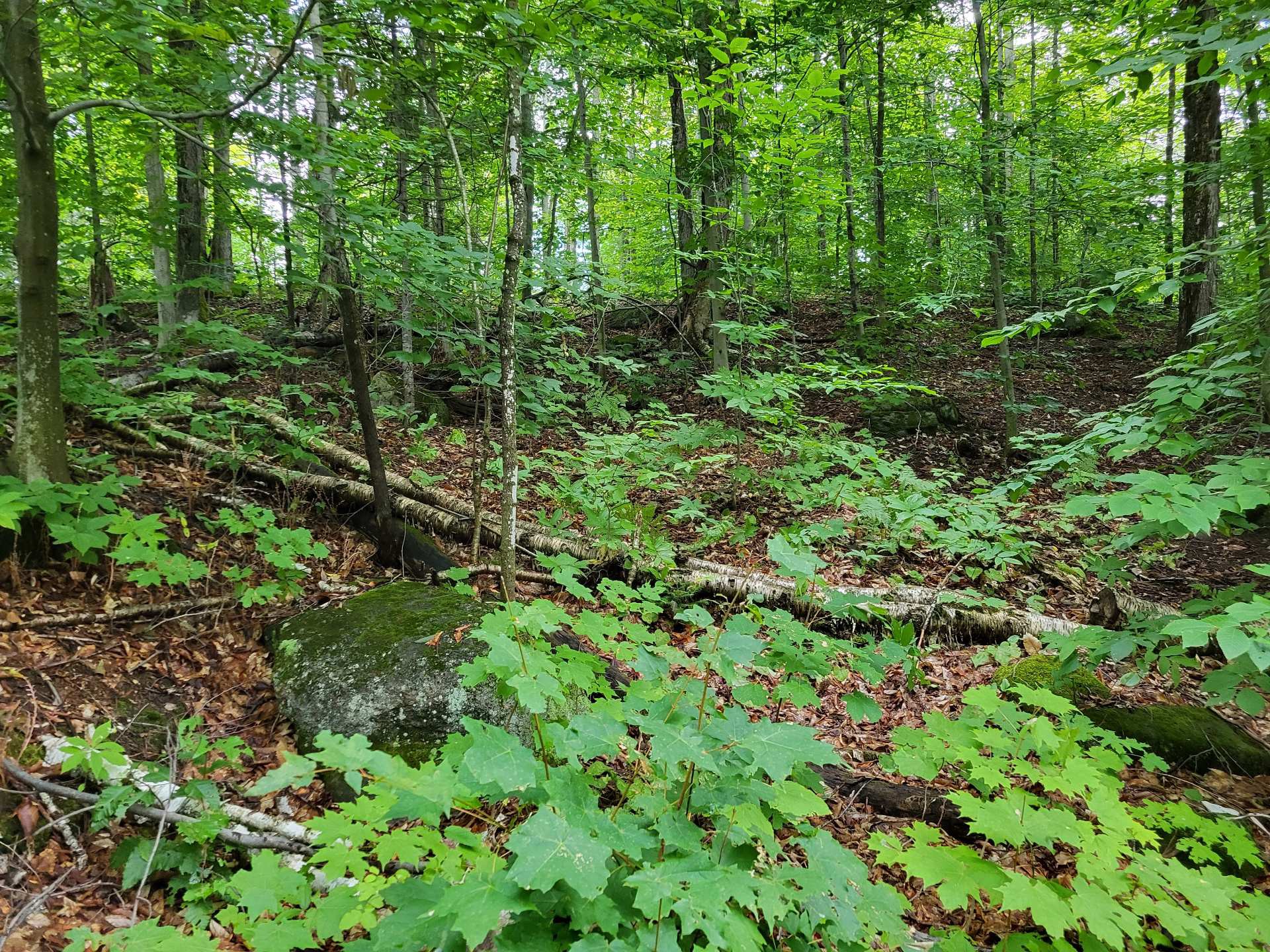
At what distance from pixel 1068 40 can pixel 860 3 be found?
12.3ft

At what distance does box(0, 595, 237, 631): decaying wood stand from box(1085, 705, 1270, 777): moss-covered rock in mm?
6000

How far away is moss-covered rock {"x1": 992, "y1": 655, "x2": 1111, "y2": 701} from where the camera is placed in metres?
3.96

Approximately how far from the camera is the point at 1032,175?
13766 mm

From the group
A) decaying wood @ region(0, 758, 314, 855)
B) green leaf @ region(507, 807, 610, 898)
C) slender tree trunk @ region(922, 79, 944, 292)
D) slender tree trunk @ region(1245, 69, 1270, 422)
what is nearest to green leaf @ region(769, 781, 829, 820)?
green leaf @ region(507, 807, 610, 898)

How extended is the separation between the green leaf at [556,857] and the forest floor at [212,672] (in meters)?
1.77

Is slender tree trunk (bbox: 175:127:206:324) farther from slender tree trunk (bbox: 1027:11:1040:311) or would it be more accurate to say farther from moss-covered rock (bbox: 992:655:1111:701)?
slender tree trunk (bbox: 1027:11:1040:311)

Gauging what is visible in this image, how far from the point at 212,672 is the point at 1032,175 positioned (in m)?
17.5

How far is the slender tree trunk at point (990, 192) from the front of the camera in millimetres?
8156

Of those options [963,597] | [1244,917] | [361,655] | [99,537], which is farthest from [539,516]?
[1244,917]

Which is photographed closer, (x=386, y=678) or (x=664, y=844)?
(x=664, y=844)

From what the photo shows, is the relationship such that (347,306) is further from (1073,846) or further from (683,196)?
(1073,846)

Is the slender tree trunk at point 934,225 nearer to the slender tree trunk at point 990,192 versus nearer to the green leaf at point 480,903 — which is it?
the slender tree trunk at point 990,192

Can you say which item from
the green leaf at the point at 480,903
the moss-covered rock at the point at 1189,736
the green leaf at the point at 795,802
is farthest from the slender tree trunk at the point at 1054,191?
the green leaf at the point at 480,903

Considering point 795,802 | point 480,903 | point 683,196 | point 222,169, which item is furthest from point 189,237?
point 795,802
